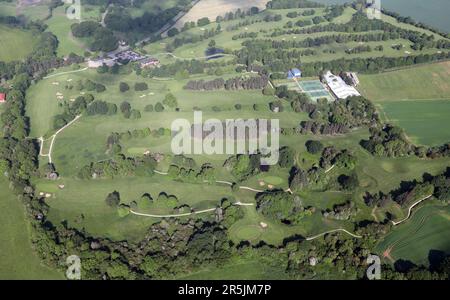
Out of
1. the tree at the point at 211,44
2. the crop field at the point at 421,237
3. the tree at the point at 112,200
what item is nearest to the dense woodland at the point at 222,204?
the tree at the point at 112,200

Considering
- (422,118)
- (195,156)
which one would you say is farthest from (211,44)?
(422,118)

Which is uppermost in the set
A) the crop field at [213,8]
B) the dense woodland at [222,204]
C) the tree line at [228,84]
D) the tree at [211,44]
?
the crop field at [213,8]

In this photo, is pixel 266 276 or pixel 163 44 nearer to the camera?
pixel 266 276

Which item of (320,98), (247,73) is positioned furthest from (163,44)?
(320,98)

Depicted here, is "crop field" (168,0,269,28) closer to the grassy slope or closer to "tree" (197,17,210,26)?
"tree" (197,17,210,26)

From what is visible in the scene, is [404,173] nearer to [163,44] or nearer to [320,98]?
[320,98]

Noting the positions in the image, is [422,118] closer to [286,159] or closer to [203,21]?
[286,159]

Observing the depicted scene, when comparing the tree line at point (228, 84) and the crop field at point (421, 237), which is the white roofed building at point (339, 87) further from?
the crop field at point (421, 237)
